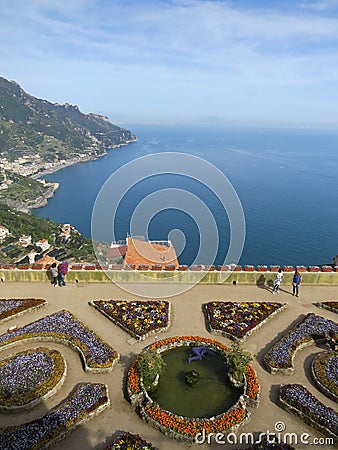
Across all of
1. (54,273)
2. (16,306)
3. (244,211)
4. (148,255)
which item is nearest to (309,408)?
(16,306)

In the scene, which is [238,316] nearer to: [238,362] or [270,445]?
[238,362]

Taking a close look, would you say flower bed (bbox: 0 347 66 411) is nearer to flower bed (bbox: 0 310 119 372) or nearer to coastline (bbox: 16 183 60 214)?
flower bed (bbox: 0 310 119 372)

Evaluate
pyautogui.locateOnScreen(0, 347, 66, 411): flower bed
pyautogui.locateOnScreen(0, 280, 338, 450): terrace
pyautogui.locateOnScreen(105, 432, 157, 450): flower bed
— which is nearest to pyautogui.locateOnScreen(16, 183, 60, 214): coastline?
pyautogui.locateOnScreen(0, 280, 338, 450): terrace

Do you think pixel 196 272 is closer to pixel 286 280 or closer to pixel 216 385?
pixel 286 280

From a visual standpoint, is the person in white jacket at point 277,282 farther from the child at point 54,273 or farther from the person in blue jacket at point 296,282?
the child at point 54,273

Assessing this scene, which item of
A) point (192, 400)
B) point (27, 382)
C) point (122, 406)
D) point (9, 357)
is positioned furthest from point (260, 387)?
point (9, 357)

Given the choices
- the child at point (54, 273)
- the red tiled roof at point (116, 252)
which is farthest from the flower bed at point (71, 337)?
the red tiled roof at point (116, 252)
